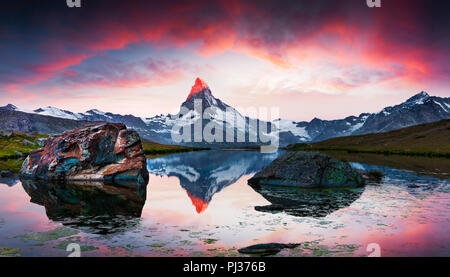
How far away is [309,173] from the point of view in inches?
1261

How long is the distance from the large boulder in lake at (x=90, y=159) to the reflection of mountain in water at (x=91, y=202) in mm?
2691

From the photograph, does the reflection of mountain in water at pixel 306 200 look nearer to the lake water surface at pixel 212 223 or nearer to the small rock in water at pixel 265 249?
the lake water surface at pixel 212 223

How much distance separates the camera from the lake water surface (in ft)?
44.6

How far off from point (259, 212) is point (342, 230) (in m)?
6.12

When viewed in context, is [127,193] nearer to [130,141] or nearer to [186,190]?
[186,190]

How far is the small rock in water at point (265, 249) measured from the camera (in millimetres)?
12953

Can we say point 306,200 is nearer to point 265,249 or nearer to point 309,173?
point 309,173

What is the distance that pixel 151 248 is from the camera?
533 inches

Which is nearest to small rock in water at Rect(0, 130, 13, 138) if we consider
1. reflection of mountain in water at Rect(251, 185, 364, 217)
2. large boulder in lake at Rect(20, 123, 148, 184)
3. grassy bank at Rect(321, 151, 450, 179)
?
large boulder in lake at Rect(20, 123, 148, 184)

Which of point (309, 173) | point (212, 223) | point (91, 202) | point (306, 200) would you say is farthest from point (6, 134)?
point (306, 200)

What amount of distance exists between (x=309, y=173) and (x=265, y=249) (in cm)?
2027

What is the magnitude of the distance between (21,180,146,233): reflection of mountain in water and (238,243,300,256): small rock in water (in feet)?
25.1

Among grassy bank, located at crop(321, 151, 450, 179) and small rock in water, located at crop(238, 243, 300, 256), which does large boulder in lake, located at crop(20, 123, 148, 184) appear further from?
grassy bank, located at crop(321, 151, 450, 179)

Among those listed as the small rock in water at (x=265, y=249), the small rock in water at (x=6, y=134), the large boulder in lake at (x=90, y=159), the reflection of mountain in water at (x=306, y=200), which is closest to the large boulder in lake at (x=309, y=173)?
the reflection of mountain in water at (x=306, y=200)
